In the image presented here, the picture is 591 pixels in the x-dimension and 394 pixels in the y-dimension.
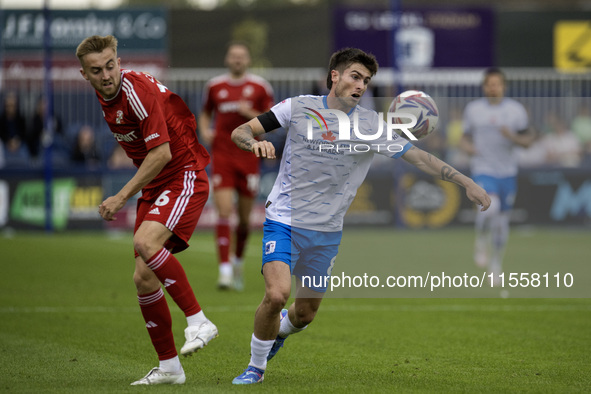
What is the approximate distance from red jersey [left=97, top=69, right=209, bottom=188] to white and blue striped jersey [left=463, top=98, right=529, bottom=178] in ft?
21.2

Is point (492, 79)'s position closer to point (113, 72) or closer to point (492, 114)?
point (492, 114)

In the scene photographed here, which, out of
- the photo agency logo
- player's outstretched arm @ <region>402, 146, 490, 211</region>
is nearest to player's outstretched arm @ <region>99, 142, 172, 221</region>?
the photo agency logo

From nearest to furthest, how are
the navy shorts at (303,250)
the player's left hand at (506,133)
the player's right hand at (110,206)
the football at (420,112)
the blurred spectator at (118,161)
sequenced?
the player's right hand at (110,206)
the navy shorts at (303,250)
the football at (420,112)
the player's left hand at (506,133)
the blurred spectator at (118,161)

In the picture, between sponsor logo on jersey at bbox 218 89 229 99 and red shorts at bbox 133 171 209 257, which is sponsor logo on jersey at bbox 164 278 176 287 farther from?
sponsor logo on jersey at bbox 218 89 229 99

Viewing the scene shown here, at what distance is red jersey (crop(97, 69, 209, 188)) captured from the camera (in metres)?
6.11

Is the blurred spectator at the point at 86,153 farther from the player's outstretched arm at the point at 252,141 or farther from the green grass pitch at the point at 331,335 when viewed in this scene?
the player's outstretched arm at the point at 252,141

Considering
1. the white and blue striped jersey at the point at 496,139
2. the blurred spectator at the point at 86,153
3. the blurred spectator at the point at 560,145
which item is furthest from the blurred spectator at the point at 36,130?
the blurred spectator at the point at 560,145

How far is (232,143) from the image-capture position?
11906 mm

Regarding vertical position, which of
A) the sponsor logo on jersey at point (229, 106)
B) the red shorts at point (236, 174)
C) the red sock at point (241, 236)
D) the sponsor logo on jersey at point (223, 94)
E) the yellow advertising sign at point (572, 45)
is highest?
the yellow advertising sign at point (572, 45)

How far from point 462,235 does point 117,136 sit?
45.4ft

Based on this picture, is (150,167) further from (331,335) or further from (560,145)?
(560,145)

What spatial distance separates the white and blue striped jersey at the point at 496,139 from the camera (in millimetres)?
12406

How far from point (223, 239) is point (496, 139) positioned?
12.5 feet

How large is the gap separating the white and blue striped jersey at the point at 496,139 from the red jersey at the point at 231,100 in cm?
284
